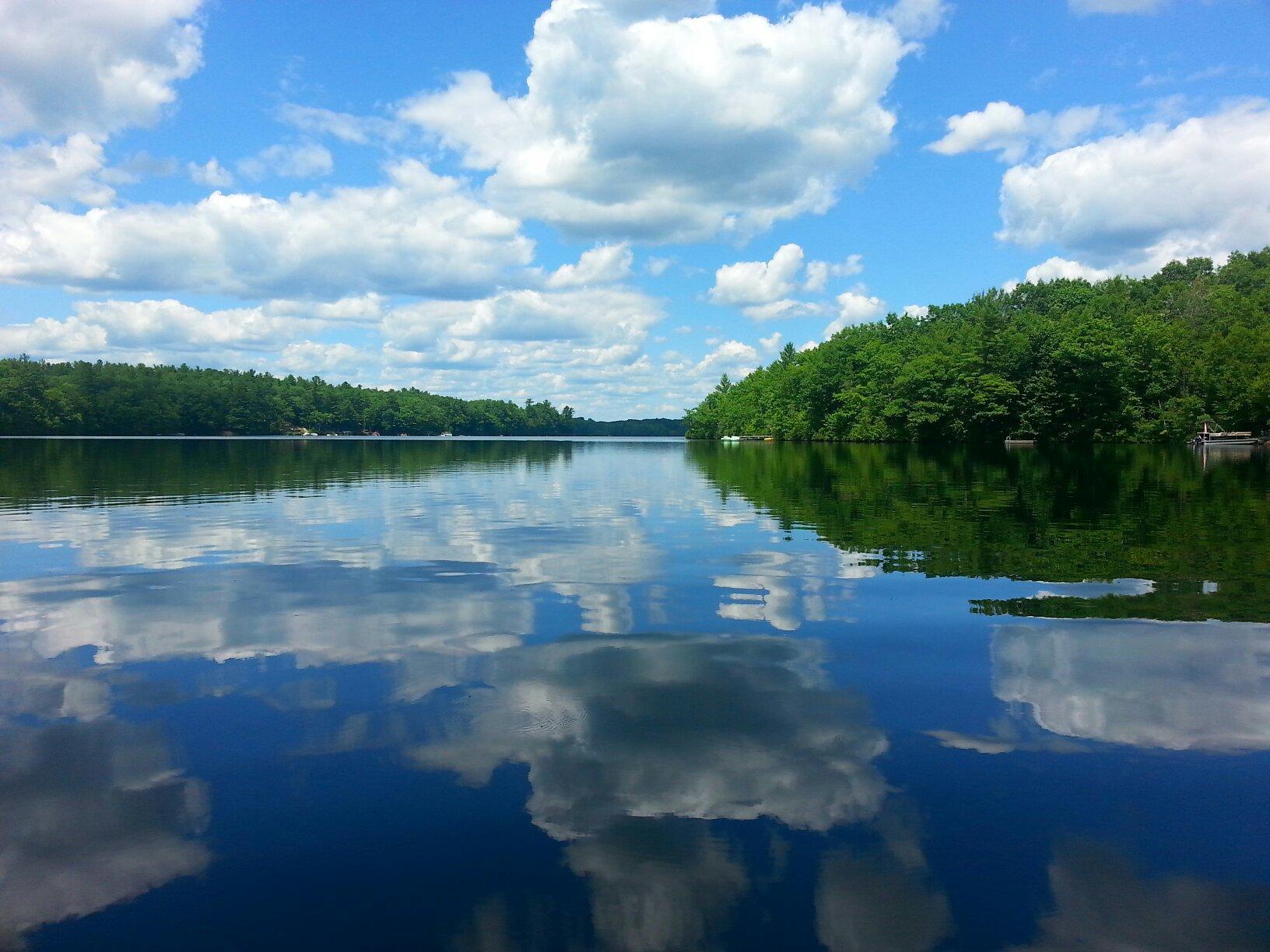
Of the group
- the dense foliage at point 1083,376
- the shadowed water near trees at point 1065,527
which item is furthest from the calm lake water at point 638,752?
the dense foliage at point 1083,376

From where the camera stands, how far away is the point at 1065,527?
24891 millimetres

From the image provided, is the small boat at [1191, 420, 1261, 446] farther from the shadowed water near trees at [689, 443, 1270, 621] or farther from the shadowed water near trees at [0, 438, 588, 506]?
the shadowed water near trees at [0, 438, 588, 506]

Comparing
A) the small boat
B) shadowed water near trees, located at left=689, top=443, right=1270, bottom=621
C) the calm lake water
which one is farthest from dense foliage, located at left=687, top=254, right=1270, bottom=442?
the calm lake water

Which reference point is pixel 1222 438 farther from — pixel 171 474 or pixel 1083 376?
pixel 171 474

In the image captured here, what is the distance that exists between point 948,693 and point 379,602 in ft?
32.1

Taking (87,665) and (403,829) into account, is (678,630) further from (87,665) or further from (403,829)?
(87,665)

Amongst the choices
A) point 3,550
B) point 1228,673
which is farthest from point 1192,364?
point 3,550

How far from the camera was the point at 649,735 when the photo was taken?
27.6 feet

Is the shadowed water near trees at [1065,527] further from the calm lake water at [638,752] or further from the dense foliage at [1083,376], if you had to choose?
the dense foliage at [1083,376]

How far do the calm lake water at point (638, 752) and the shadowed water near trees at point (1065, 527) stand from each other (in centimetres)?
25

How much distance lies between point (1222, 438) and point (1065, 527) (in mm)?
117921

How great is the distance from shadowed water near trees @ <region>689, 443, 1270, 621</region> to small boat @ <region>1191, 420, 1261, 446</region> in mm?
68702

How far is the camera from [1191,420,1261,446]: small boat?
110875 mm

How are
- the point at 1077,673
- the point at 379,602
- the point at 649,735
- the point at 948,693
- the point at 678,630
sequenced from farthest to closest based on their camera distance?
the point at 379,602 < the point at 678,630 < the point at 1077,673 < the point at 948,693 < the point at 649,735
